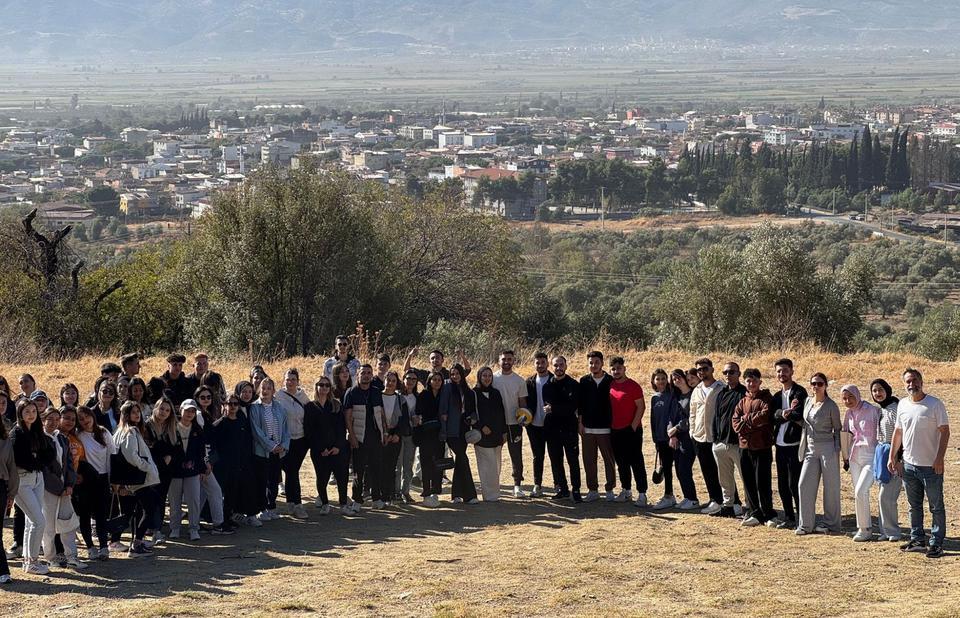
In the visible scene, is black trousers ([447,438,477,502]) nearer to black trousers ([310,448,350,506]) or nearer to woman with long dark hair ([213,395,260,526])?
black trousers ([310,448,350,506])

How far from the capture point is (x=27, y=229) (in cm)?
3094

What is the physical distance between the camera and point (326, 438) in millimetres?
13227

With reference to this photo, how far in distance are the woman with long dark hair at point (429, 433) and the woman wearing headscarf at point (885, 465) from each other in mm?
4623

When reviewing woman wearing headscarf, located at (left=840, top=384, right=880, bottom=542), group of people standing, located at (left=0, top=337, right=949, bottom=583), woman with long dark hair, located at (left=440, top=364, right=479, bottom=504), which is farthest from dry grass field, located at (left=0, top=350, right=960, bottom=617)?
woman with long dark hair, located at (left=440, top=364, right=479, bottom=504)

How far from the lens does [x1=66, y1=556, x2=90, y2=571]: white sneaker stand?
1117cm

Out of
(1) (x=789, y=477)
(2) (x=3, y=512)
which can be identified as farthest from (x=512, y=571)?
(2) (x=3, y=512)

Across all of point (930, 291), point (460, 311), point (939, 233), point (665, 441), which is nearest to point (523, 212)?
point (939, 233)

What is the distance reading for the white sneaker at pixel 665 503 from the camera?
13.4 meters

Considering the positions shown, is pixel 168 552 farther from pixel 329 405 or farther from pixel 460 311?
pixel 460 311

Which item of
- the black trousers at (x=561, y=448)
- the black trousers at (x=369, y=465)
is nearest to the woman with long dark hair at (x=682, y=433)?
the black trousers at (x=561, y=448)

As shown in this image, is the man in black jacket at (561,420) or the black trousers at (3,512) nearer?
the black trousers at (3,512)

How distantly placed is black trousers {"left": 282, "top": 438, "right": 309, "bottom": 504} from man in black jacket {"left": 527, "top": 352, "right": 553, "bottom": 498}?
250 centimetres

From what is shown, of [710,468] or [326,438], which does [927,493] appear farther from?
[326,438]

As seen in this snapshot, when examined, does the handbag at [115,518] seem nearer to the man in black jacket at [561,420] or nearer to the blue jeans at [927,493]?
the man in black jacket at [561,420]
